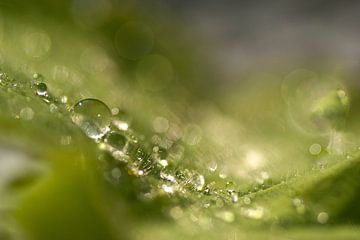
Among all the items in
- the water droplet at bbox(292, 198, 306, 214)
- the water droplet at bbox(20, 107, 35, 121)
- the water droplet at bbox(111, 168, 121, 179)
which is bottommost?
the water droplet at bbox(292, 198, 306, 214)

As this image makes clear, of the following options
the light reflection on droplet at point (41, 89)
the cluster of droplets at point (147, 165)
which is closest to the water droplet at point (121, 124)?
the cluster of droplets at point (147, 165)

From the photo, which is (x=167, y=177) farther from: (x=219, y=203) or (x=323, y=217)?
(x=323, y=217)

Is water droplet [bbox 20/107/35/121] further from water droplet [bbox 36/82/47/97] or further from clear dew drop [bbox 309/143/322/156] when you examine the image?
clear dew drop [bbox 309/143/322/156]

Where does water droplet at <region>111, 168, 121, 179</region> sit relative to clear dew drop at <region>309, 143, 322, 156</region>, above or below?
below

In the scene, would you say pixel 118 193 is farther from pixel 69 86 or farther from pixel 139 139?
pixel 69 86

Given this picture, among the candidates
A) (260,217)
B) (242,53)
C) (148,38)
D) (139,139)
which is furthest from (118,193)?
(242,53)

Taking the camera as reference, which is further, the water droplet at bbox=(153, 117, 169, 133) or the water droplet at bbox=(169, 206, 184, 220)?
the water droplet at bbox=(153, 117, 169, 133)

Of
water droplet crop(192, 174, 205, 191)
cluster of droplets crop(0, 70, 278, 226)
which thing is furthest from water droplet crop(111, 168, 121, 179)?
water droplet crop(192, 174, 205, 191)
